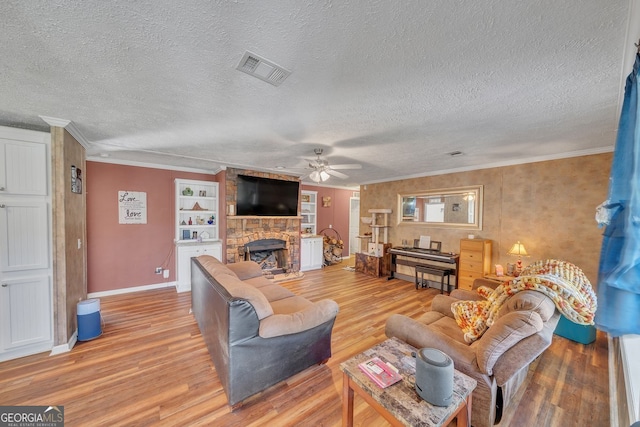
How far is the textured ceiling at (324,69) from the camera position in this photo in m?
1.08

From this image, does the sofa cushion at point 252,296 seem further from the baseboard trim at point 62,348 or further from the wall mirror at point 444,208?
the wall mirror at point 444,208

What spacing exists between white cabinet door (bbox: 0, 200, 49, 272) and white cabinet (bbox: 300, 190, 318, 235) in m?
5.08

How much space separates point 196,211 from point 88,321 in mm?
2588

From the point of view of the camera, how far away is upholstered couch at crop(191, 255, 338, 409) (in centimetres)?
170

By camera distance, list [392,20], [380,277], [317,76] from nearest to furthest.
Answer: [392,20], [317,76], [380,277]

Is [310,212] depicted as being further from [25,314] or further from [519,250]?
[25,314]

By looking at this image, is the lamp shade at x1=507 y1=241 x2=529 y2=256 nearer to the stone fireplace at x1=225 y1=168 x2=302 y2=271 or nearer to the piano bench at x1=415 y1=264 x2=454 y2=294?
the piano bench at x1=415 y1=264 x2=454 y2=294

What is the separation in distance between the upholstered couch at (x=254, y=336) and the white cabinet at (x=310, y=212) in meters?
4.56

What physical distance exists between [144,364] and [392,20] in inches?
135

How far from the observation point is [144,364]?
223 centimetres

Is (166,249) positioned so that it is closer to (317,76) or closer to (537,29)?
(317,76)

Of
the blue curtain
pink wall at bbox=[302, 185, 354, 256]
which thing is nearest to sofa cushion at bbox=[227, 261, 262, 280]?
the blue curtain

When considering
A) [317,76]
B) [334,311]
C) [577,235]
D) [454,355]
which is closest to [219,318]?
[334,311]

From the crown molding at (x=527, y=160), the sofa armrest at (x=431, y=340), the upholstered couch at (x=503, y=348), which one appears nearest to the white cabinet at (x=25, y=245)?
the sofa armrest at (x=431, y=340)
